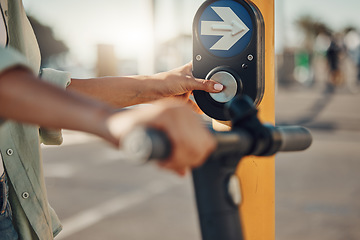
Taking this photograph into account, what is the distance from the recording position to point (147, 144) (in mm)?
702

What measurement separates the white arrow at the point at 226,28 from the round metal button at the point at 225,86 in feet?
0.27

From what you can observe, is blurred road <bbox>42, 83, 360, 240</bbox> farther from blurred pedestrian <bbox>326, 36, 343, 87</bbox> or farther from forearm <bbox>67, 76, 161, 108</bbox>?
blurred pedestrian <bbox>326, 36, 343, 87</bbox>

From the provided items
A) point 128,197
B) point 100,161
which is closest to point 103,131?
point 128,197

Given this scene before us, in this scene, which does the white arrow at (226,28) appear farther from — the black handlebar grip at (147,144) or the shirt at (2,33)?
the black handlebar grip at (147,144)

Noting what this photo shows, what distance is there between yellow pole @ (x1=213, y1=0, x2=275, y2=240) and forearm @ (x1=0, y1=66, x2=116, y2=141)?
761mm

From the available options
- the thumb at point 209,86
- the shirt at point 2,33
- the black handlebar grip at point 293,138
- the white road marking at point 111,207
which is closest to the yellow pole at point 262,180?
the thumb at point 209,86

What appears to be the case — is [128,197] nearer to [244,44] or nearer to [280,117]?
[244,44]

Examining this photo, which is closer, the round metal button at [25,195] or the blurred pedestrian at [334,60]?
the round metal button at [25,195]

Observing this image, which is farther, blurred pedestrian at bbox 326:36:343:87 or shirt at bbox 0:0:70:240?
blurred pedestrian at bbox 326:36:343:87

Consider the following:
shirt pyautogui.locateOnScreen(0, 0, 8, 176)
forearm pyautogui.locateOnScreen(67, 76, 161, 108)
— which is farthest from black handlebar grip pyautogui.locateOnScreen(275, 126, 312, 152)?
shirt pyautogui.locateOnScreen(0, 0, 8, 176)

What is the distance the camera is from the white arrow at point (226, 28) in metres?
1.45

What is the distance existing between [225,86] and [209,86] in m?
0.05

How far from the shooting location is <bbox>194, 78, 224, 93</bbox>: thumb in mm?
1477

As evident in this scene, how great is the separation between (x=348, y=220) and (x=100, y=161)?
12.0ft
